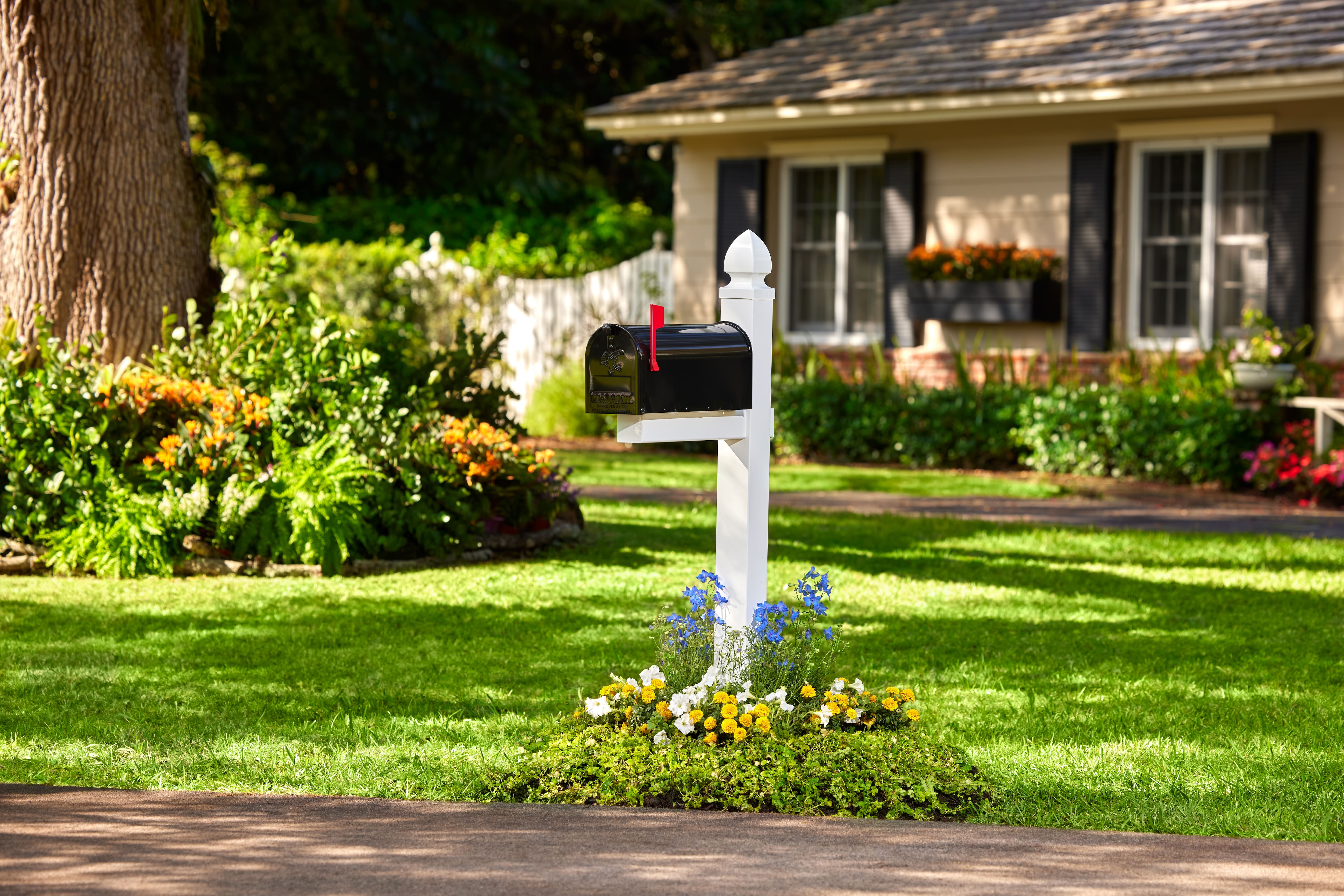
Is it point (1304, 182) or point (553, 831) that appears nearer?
point (553, 831)

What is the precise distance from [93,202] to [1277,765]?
7.04 meters

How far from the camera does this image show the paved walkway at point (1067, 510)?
10773mm

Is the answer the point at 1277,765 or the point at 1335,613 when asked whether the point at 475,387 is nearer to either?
the point at 1335,613

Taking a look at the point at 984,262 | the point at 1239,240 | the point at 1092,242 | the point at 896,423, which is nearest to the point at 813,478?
the point at 896,423

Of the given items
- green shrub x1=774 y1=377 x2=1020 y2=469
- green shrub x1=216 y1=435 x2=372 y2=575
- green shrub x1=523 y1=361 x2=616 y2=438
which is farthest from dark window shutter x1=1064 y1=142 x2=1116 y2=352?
green shrub x1=216 y1=435 x2=372 y2=575

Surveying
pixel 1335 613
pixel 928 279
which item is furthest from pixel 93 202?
pixel 928 279

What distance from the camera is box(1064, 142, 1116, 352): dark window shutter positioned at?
14.2m

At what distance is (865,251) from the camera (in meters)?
15.9

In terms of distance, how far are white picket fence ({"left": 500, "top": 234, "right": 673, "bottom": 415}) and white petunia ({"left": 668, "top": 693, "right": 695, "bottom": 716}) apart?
11.7 metres

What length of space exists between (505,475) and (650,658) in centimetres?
281

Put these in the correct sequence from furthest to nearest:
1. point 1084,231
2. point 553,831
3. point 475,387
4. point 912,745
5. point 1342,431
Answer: point 1084,231 → point 1342,431 → point 475,387 → point 912,745 → point 553,831

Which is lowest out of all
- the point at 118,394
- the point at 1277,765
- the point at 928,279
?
the point at 1277,765

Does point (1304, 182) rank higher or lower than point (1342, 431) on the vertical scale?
higher

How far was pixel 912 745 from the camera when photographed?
4938mm
